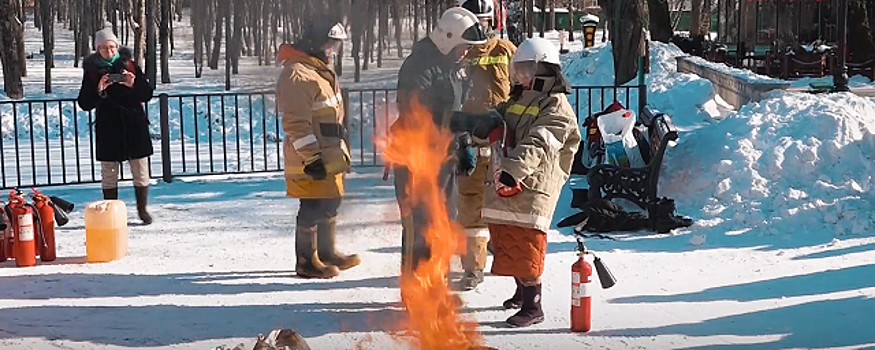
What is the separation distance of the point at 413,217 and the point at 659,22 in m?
28.9

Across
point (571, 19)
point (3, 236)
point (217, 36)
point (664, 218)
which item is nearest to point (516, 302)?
point (664, 218)

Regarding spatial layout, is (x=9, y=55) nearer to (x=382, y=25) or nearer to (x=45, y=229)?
(x=45, y=229)

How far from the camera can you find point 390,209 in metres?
6.69

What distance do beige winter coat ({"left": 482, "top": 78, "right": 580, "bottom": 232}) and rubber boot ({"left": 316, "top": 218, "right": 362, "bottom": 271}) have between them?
150 cm

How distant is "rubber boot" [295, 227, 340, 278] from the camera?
24.7 feet

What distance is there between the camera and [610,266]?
8.13 meters

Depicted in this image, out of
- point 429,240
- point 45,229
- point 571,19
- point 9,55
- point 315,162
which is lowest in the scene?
point 45,229

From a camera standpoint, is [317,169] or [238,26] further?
[317,169]

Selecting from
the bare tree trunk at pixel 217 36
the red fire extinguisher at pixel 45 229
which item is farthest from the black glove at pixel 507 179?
the red fire extinguisher at pixel 45 229

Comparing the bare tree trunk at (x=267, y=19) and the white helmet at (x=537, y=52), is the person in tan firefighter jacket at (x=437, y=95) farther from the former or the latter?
the bare tree trunk at (x=267, y=19)

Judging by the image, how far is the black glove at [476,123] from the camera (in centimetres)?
578

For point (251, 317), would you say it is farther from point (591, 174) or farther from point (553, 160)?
point (591, 174)

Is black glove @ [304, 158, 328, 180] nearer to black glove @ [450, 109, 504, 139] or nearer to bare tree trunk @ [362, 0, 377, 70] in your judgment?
black glove @ [450, 109, 504, 139]

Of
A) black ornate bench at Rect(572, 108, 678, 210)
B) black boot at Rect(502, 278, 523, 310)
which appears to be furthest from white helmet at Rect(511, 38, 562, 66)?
black ornate bench at Rect(572, 108, 678, 210)
